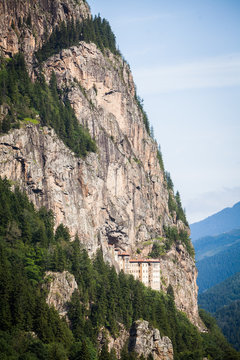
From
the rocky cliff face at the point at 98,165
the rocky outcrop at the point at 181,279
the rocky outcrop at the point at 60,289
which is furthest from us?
the rocky outcrop at the point at 181,279

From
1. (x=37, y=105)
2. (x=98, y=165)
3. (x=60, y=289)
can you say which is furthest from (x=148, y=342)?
(x=37, y=105)

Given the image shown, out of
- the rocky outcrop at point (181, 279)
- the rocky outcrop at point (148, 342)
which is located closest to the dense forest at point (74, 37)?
the rocky outcrop at point (181, 279)

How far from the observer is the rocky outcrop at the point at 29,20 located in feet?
521

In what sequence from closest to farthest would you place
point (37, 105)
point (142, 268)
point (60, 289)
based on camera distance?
point (60, 289) < point (37, 105) < point (142, 268)

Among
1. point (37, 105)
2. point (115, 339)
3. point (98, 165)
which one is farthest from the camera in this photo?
point (98, 165)

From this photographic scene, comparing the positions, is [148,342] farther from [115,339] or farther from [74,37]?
[74,37]

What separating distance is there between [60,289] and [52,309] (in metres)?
10.5

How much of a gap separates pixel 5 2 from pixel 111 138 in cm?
4808

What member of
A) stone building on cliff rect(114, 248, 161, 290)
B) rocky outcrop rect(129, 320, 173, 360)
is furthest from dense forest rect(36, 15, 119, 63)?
rocky outcrop rect(129, 320, 173, 360)

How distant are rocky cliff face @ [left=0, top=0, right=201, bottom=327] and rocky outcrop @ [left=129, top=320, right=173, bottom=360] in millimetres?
24891

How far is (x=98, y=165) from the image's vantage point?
157m

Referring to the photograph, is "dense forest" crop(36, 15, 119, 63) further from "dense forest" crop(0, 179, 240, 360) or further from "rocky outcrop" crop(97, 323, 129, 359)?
"rocky outcrop" crop(97, 323, 129, 359)

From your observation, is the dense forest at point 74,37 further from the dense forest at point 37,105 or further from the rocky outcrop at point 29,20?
the dense forest at point 37,105

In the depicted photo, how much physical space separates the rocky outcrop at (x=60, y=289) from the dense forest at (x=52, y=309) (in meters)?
1.30
